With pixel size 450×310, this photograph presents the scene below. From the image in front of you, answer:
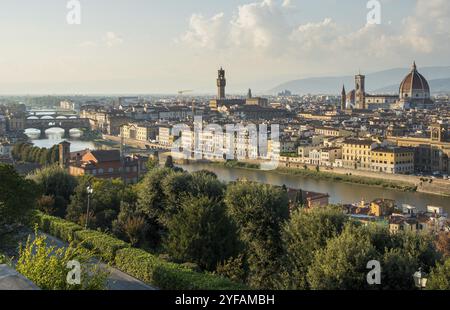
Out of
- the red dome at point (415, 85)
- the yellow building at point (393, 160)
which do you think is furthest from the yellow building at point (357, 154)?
the red dome at point (415, 85)

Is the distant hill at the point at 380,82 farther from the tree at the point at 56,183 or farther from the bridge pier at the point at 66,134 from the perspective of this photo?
the tree at the point at 56,183

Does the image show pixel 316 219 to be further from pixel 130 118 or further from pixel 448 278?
pixel 130 118

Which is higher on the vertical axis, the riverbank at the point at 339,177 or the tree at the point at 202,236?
the tree at the point at 202,236

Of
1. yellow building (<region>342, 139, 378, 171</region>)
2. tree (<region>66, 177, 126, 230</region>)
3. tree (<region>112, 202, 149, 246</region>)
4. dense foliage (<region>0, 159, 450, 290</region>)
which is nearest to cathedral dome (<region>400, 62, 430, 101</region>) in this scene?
yellow building (<region>342, 139, 378, 171</region>)

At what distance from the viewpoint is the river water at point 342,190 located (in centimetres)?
1078

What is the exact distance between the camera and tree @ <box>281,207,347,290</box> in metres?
3.38

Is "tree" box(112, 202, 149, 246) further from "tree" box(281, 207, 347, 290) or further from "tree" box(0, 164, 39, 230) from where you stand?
"tree" box(281, 207, 347, 290)

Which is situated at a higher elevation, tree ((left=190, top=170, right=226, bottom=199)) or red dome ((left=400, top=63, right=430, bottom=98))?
red dome ((left=400, top=63, right=430, bottom=98))

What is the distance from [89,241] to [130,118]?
25.5 metres

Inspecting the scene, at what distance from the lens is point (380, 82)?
283 ft

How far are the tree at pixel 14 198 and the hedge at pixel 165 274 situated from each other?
0.77m

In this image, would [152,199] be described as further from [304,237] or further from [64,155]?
[64,155]

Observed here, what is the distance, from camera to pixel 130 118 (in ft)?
94.7
